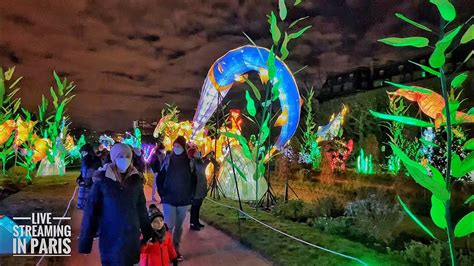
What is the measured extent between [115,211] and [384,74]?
12.5 feet

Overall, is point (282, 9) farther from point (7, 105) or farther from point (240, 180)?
point (7, 105)

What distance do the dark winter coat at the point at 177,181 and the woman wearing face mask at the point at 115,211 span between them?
110 centimetres

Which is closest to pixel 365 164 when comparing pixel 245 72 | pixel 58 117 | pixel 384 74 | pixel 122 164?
pixel 384 74

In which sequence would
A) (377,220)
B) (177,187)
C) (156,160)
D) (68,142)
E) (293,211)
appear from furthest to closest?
(68,142) → (156,160) → (293,211) → (377,220) → (177,187)

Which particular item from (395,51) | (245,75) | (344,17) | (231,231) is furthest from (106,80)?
(395,51)

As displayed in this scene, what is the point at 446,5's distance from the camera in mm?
2375

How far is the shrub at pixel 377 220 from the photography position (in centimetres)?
483

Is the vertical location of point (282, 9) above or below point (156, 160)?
above

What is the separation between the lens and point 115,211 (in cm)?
252

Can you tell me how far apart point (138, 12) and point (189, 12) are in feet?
1.74

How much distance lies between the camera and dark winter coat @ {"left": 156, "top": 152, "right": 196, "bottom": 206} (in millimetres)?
3717

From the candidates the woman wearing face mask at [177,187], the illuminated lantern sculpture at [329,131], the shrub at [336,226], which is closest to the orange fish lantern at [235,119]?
the shrub at [336,226]

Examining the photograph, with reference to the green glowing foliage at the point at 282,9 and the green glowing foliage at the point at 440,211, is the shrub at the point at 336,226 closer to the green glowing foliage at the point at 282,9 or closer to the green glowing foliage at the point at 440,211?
the green glowing foliage at the point at 282,9

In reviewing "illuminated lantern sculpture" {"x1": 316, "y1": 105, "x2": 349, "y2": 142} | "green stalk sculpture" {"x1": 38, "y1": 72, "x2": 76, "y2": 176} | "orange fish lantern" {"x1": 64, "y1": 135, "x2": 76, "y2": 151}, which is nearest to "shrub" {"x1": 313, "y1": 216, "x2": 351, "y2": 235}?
"green stalk sculpture" {"x1": 38, "y1": 72, "x2": 76, "y2": 176}
